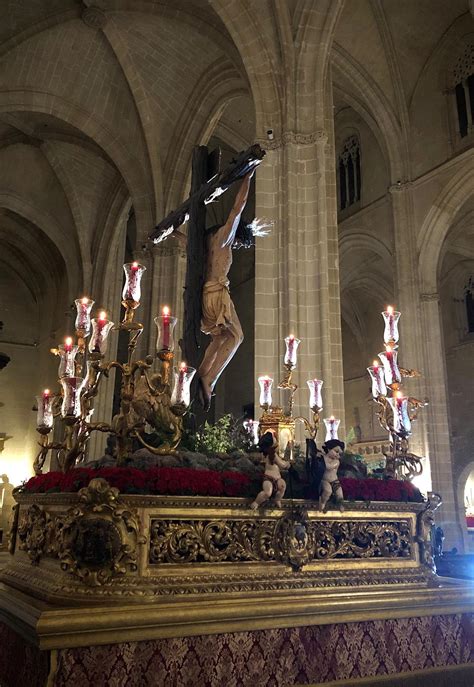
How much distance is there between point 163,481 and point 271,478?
634mm

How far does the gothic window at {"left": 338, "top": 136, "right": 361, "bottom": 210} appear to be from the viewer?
661 inches

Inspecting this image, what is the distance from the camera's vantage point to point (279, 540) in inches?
133

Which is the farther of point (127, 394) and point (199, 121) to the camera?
point (199, 121)

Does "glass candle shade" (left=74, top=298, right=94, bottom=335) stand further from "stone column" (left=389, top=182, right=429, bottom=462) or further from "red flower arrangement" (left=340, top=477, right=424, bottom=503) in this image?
"stone column" (left=389, top=182, right=429, bottom=462)

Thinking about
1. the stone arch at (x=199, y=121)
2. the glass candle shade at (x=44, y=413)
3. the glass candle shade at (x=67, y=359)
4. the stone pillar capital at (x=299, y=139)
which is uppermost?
the stone arch at (x=199, y=121)

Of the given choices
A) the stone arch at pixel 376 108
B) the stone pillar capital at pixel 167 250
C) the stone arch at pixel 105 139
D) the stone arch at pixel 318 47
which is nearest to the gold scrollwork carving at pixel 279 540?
the stone arch at pixel 318 47

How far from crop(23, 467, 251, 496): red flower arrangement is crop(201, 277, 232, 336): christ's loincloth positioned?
1585 mm

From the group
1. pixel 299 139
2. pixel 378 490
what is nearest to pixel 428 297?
pixel 299 139

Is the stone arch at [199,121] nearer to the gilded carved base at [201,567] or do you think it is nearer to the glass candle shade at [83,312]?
the glass candle shade at [83,312]

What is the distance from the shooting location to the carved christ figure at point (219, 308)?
4695 mm

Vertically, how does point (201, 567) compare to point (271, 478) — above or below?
below

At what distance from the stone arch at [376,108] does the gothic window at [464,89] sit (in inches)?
57.2

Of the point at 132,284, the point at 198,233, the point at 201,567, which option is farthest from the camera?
the point at 198,233

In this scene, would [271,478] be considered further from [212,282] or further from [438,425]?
[438,425]
